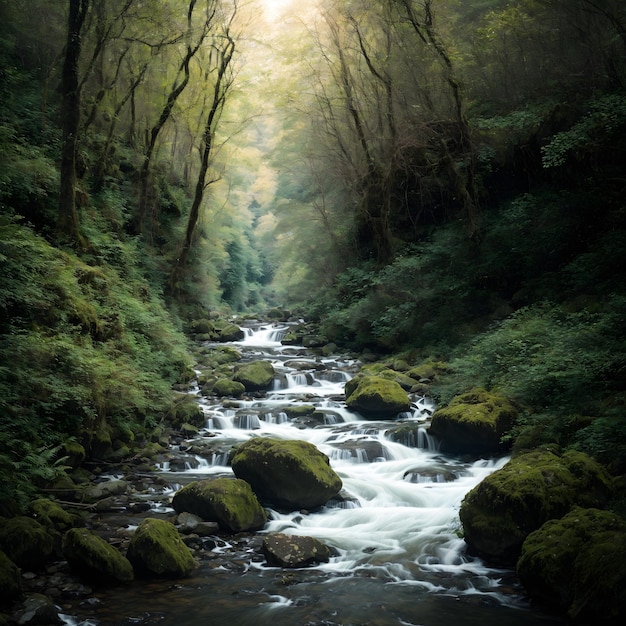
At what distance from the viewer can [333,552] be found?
6547 mm

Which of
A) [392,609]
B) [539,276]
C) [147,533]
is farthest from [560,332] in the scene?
[147,533]

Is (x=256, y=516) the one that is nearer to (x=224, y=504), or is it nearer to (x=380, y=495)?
(x=224, y=504)

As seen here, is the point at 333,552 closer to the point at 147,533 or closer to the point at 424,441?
the point at 147,533

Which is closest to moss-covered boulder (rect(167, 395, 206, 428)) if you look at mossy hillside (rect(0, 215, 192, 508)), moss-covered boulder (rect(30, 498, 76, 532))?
mossy hillside (rect(0, 215, 192, 508))

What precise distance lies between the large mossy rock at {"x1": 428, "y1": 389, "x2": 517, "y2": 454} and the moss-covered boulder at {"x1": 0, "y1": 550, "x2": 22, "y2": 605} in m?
7.18

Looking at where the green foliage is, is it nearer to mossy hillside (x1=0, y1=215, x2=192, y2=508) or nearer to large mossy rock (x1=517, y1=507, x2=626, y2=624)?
large mossy rock (x1=517, y1=507, x2=626, y2=624)

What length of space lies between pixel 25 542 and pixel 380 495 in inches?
202

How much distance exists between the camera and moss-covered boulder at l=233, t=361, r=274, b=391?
1486 cm

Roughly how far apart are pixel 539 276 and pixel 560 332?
17.3ft

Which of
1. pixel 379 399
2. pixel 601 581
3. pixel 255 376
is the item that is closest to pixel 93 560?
pixel 601 581

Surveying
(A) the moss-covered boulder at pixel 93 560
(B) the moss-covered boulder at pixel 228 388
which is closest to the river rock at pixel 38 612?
(A) the moss-covered boulder at pixel 93 560

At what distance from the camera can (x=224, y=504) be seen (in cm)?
693

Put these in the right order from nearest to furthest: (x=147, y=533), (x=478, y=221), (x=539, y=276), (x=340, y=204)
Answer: (x=147, y=533) < (x=539, y=276) < (x=478, y=221) < (x=340, y=204)

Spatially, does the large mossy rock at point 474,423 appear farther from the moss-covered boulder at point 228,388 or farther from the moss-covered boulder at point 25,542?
the moss-covered boulder at point 25,542
